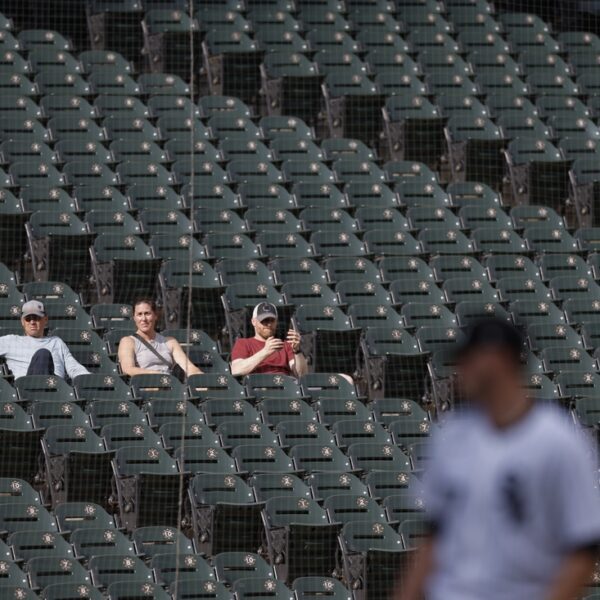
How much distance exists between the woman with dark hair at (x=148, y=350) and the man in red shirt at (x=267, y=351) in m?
0.26

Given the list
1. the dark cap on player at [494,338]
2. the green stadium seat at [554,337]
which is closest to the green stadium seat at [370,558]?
the green stadium seat at [554,337]

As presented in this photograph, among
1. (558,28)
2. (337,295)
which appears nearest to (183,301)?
(337,295)

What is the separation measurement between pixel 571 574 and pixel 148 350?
646 centimetres

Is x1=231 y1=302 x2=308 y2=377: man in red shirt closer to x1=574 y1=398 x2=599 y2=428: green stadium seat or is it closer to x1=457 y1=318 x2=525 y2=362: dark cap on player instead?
x1=574 y1=398 x2=599 y2=428: green stadium seat

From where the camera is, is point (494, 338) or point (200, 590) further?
point (200, 590)

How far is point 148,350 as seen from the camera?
360 inches

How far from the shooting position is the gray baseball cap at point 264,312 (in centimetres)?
913

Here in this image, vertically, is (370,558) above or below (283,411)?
below

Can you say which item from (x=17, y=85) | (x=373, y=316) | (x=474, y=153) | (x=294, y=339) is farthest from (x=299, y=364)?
(x=17, y=85)

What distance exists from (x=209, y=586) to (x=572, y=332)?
3398 mm

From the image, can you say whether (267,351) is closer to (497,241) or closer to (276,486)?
(276,486)

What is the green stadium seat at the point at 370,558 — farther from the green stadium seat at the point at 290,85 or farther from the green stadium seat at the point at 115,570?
the green stadium seat at the point at 290,85

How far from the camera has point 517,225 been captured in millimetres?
11312

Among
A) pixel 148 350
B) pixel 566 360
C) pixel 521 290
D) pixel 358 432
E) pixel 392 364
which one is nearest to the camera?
pixel 358 432
